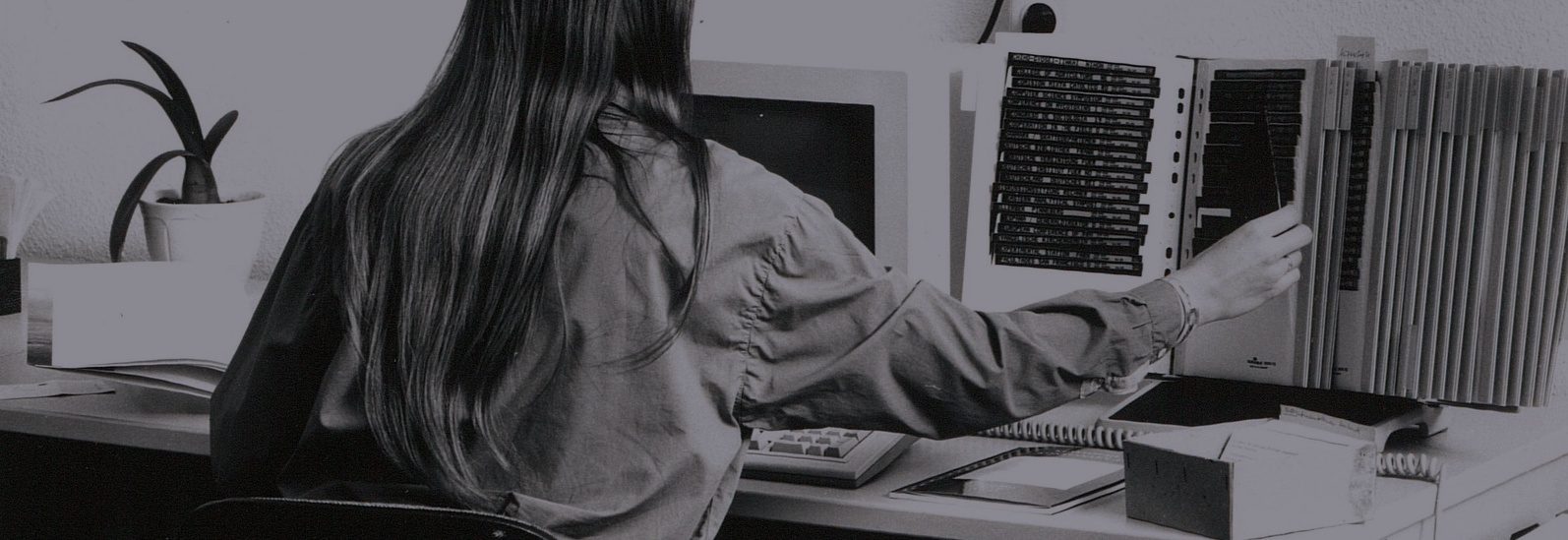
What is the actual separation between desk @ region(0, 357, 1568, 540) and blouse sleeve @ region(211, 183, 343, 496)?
0.67ft

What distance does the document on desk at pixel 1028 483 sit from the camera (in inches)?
45.7

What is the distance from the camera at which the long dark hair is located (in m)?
0.99

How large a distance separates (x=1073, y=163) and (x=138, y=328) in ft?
3.11

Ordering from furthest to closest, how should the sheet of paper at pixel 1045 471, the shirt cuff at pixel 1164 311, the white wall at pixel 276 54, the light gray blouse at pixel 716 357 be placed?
the white wall at pixel 276 54 < the sheet of paper at pixel 1045 471 < the shirt cuff at pixel 1164 311 < the light gray blouse at pixel 716 357

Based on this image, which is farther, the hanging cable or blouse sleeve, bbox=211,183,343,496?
the hanging cable

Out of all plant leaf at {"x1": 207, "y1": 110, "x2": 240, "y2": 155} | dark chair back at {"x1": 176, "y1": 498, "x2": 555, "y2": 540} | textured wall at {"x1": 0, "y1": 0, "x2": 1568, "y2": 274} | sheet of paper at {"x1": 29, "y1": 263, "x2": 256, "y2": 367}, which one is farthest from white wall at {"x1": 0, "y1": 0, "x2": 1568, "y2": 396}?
dark chair back at {"x1": 176, "y1": 498, "x2": 555, "y2": 540}

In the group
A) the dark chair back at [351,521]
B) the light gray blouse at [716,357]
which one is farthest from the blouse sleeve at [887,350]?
the dark chair back at [351,521]

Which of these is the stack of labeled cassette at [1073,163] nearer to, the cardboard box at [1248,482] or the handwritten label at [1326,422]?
the handwritten label at [1326,422]

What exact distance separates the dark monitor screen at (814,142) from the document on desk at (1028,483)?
12.5 inches

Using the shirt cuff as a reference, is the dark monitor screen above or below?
above

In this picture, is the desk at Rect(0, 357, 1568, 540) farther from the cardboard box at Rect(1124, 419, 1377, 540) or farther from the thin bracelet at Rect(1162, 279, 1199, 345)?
the thin bracelet at Rect(1162, 279, 1199, 345)

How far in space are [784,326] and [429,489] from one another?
287 mm

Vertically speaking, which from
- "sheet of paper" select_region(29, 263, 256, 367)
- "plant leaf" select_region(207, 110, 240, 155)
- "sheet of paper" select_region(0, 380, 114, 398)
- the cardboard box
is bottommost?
"sheet of paper" select_region(0, 380, 114, 398)

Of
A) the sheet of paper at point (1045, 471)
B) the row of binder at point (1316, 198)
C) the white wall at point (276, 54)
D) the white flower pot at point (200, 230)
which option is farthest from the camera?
the white flower pot at point (200, 230)
